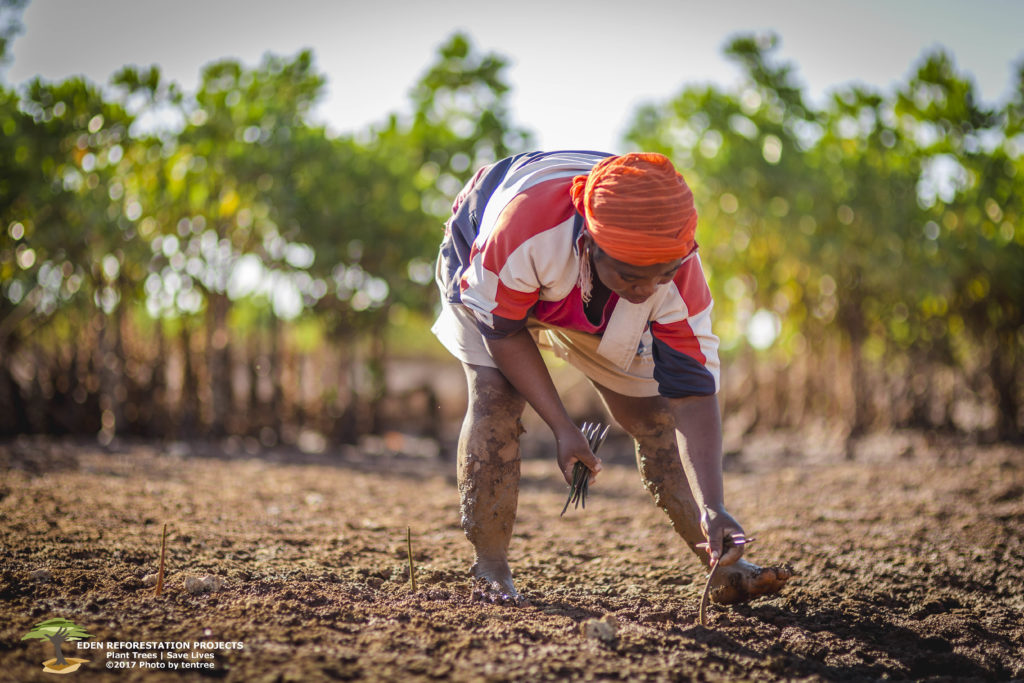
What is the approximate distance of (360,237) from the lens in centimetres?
749

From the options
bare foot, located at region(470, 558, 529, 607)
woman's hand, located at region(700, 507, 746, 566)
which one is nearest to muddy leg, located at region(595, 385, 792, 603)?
woman's hand, located at region(700, 507, 746, 566)

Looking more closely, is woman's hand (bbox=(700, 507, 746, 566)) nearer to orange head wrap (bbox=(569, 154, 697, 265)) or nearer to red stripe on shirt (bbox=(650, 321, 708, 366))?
red stripe on shirt (bbox=(650, 321, 708, 366))

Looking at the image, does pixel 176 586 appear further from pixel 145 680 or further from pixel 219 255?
pixel 219 255

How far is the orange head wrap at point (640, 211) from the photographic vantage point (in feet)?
6.81

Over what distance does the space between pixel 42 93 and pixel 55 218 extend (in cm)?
92

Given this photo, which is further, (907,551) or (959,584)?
(907,551)

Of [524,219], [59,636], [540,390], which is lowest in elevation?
[59,636]

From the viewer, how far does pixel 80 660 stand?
1719mm

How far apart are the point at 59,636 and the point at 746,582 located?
183 centimetres

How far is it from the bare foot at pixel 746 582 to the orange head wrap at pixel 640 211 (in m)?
1.01

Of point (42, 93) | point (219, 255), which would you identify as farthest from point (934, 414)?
point (42, 93)

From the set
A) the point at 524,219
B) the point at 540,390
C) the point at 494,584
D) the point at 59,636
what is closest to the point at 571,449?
the point at 540,390

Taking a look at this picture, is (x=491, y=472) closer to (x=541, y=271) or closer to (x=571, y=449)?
(x=571, y=449)

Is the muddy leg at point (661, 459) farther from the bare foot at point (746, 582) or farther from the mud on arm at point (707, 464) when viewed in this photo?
the mud on arm at point (707, 464)
